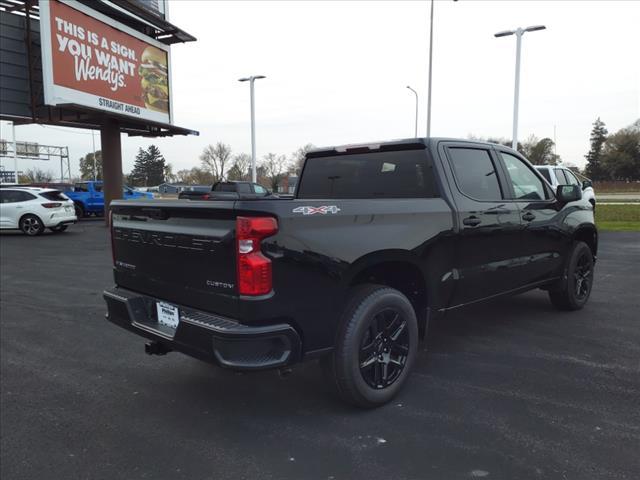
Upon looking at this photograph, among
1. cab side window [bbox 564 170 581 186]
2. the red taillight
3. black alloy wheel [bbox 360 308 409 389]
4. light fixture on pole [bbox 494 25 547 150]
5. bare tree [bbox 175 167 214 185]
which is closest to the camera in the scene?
the red taillight

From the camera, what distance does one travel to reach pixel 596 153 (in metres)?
80.1

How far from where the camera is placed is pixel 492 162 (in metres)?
4.34

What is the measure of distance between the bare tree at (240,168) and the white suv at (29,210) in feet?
218

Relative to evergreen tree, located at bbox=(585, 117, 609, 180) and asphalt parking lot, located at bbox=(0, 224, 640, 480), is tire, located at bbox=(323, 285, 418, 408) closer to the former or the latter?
asphalt parking lot, located at bbox=(0, 224, 640, 480)

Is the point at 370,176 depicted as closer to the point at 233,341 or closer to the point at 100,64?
the point at 233,341

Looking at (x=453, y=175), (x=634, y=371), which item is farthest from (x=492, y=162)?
(x=634, y=371)

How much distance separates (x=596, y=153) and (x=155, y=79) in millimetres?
82091

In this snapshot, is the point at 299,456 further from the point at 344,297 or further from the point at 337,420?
the point at 344,297

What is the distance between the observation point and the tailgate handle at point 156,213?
308 cm

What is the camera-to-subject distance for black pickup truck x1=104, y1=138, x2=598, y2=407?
8.57 feet

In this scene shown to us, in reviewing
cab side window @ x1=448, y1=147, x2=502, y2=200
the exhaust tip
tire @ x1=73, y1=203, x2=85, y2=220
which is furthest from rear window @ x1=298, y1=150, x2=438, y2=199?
tire @ x1=73, y1=203, x2=85, y2=220

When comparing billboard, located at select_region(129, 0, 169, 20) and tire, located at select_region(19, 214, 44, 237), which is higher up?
billboard, located at select_region(129, 0, 169, 20)

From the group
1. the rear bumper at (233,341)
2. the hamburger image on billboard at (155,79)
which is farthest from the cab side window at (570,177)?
the hamburger image on billboard at (155,79)

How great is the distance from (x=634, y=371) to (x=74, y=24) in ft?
56.2
